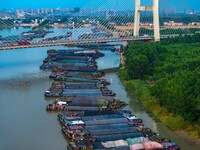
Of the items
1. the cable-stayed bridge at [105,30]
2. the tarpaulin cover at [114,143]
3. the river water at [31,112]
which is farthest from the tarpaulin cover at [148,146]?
the cable-stayed bridge at [105,30]

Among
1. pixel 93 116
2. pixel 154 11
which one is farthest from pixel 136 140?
pixel 154 11

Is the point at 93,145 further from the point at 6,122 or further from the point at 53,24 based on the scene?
the point at 53,24

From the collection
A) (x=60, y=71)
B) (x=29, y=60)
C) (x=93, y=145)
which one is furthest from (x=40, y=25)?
(x=93, y=145)

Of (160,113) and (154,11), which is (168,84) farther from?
(154,11)

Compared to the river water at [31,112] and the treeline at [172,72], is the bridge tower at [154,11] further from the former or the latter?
the river water at [31,112]

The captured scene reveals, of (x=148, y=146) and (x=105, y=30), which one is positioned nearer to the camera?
(x=148, y=146)

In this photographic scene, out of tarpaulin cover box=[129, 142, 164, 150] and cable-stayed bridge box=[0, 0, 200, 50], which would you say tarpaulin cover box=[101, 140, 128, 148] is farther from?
cable-stayed bridge box=[0, 0, 200, 50]

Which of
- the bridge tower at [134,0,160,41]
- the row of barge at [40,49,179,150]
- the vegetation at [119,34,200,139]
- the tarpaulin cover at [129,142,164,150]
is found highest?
the bridge tower at [134,0,160,41]

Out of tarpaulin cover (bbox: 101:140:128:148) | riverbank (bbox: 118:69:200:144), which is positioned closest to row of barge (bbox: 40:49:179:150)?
tarpaulin cover (bbox: 101:140:128:148)
